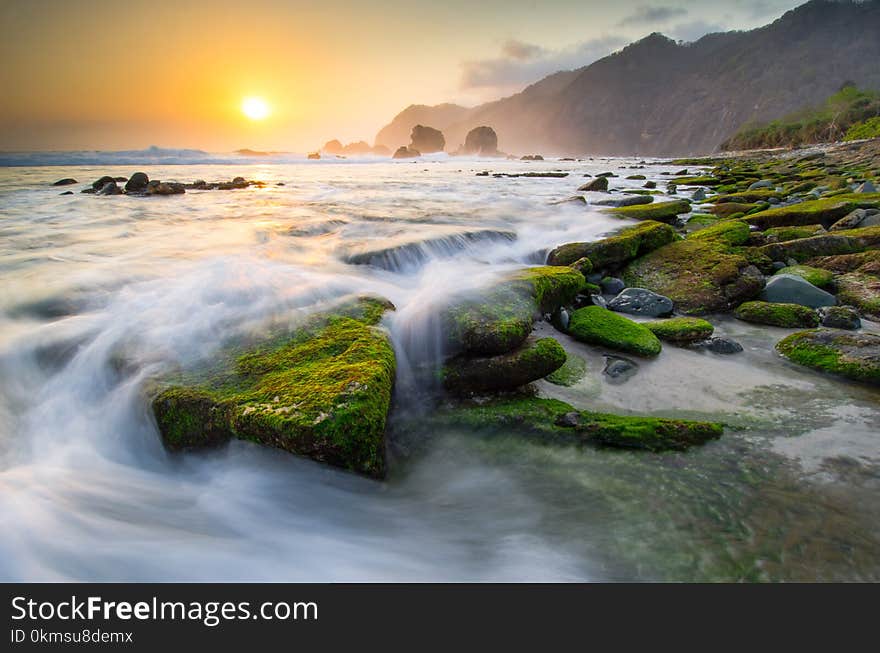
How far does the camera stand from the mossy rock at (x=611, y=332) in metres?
4.14

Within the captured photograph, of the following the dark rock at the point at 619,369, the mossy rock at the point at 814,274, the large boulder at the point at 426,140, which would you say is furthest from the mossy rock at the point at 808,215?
the large boulder at the point at 426,140

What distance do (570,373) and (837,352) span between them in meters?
2.33

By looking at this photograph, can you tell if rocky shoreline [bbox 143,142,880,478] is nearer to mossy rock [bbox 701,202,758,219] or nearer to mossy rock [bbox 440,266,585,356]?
mossy rock [bbox 440,266,585,356]

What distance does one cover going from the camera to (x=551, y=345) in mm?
3635

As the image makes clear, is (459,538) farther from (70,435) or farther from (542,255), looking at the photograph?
(542,255)

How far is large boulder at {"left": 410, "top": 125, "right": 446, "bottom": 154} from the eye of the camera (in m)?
153

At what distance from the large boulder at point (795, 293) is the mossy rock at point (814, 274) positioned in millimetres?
263

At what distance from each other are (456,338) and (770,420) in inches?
95.3

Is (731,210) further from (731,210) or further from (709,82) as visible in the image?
(709,82)

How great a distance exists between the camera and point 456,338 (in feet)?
12.0

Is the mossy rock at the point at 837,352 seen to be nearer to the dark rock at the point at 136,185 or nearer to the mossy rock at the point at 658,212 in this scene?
the mossy rock at the point at 658,212

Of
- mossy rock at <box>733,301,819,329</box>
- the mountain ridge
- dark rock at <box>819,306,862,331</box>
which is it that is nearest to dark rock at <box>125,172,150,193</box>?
mossy rock at <box>733,301,819,329</box>

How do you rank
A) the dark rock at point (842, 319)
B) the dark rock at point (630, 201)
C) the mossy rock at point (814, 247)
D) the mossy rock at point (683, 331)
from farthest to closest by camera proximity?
the dark rock at point (630, 201)
the mossy rock at point (814, 247)
the dark rock at point (842, 319)
the mossy rock at point (683, 331)
